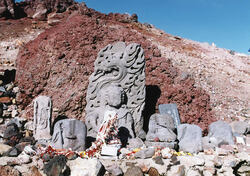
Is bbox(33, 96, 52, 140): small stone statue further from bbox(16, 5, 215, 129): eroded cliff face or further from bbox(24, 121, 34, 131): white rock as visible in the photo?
bbox(16, 5, 215, 129): eroded cliff face

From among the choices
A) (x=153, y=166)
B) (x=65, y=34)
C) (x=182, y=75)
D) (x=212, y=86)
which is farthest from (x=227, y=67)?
(x=153, y=166)

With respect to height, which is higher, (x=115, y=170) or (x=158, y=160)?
(x=158, y=160)

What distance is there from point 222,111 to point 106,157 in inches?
213

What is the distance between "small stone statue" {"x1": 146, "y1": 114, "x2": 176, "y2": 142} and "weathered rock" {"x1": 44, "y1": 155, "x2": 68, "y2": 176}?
218 cm

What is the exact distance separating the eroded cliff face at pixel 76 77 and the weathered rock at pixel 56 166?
331cm

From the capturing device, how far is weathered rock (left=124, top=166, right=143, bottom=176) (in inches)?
160

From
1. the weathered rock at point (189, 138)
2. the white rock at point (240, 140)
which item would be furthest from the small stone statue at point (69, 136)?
the white rock at point (240, 140)

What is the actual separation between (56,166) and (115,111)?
232cm

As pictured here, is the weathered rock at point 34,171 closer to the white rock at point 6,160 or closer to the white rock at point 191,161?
the white rock at point 6,160

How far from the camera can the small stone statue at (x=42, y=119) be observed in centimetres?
590

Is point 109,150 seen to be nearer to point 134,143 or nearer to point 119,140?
point 119,140

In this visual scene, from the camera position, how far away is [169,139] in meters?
5.25

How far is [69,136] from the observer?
4895 mm

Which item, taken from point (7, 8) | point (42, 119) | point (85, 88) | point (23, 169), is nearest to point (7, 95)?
point (42, 119)
